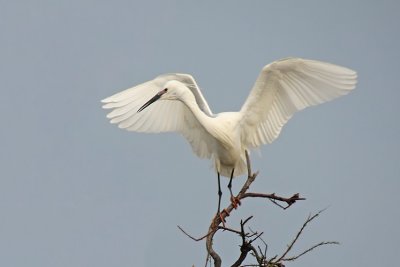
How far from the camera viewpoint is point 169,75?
823 centimetres

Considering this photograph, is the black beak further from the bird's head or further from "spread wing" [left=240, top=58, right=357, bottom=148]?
"spread wing" [left=240, top=58, right=357, bottom=148]

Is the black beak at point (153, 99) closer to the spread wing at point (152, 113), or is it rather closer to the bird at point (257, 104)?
the bird at point (257, 104)

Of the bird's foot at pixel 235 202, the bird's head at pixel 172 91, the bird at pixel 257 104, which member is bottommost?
the bird's foot at pixel 235 202

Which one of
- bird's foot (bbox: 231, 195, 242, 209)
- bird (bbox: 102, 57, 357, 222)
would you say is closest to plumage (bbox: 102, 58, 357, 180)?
bird (bbox: 102, 57, 357, 222)

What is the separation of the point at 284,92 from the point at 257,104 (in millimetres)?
311

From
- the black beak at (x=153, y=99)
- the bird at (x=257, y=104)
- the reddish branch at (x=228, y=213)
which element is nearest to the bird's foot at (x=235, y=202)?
the reddish branch at (x=228, y=213)

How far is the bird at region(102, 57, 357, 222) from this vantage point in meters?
7.53

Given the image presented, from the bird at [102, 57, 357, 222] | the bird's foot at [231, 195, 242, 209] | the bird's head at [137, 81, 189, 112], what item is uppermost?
the bird's head at [137, 81, 189, 112]

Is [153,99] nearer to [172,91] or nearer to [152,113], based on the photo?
[172,91]

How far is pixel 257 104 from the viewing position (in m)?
7.70

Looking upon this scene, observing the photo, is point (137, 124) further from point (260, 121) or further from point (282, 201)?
point (282, 201)

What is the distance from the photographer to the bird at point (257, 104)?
7.53 meters

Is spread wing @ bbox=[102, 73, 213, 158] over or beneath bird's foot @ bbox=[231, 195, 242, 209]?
over

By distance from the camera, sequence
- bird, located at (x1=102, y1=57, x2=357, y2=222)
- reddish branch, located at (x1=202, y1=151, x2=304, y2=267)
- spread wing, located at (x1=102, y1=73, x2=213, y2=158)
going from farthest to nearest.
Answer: spread wing, located at (x1=102, y1=73, x2=213, y2=158) < bird, located at (x1=102, y1=57, x2=357, y2=222) < reddish branch, located at (x1=202, y1=151, x2=304, y2=267)
